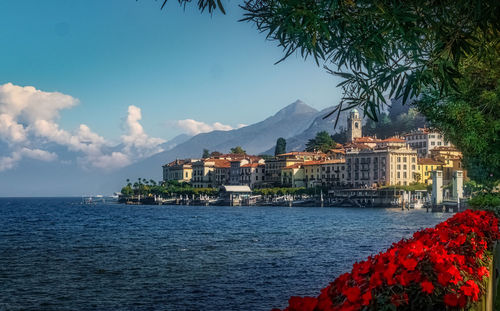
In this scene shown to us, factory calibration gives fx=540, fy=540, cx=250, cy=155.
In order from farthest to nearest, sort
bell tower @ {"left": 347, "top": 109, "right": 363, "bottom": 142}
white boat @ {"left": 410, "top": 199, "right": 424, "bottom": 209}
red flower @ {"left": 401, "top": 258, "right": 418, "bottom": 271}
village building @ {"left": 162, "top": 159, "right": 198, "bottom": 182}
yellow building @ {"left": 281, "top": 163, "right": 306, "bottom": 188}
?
1. bell tower @ {"left": 347, "top": 109, "right": 363, "bottom": 142}
2. village building @ {"left": 162, "top": 159, "right": 198, "bottom": 182}
3. yellow building @ {"left": 281, "top": 163, "right": 306, "bottom": 188}
4. white boat @ {"left": 410, "top": 199, "right": 424, "bottom": 209}
5. red flower @ {"left": 401, "top": 258, "right": 418, "bottom": 271}

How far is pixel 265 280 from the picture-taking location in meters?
23.2

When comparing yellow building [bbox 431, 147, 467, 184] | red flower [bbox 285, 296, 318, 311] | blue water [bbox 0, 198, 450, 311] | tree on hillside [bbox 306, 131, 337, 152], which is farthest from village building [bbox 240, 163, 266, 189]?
red flower [bbox 285, 296, 318, 311]

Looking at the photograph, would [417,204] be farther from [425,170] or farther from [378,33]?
[378,33]

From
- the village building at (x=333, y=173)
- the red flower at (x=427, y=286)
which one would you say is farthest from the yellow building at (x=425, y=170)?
the red flower at (x=427, y=286)

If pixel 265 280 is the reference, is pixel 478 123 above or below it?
above

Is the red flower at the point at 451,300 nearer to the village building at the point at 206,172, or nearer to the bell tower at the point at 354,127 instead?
the village building at the point at 206,172

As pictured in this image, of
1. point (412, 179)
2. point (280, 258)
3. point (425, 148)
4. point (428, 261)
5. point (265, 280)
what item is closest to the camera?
point (428, 261)

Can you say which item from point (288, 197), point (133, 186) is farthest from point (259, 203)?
point (133, 186)

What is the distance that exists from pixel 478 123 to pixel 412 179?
119 meters

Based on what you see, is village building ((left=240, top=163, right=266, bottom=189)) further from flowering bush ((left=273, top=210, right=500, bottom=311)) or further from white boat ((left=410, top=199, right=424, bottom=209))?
flowering bush ((left=273, top=210, right=500, bottom=311))

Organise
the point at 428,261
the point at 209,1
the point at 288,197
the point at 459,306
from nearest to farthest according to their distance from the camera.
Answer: the point at 459,306 → the point at 428,261 → the point at 209,1 → the point at 288,197

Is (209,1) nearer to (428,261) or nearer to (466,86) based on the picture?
(428,261)

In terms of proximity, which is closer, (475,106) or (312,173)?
(475,106)

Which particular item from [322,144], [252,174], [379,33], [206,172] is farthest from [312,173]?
[379,33]
